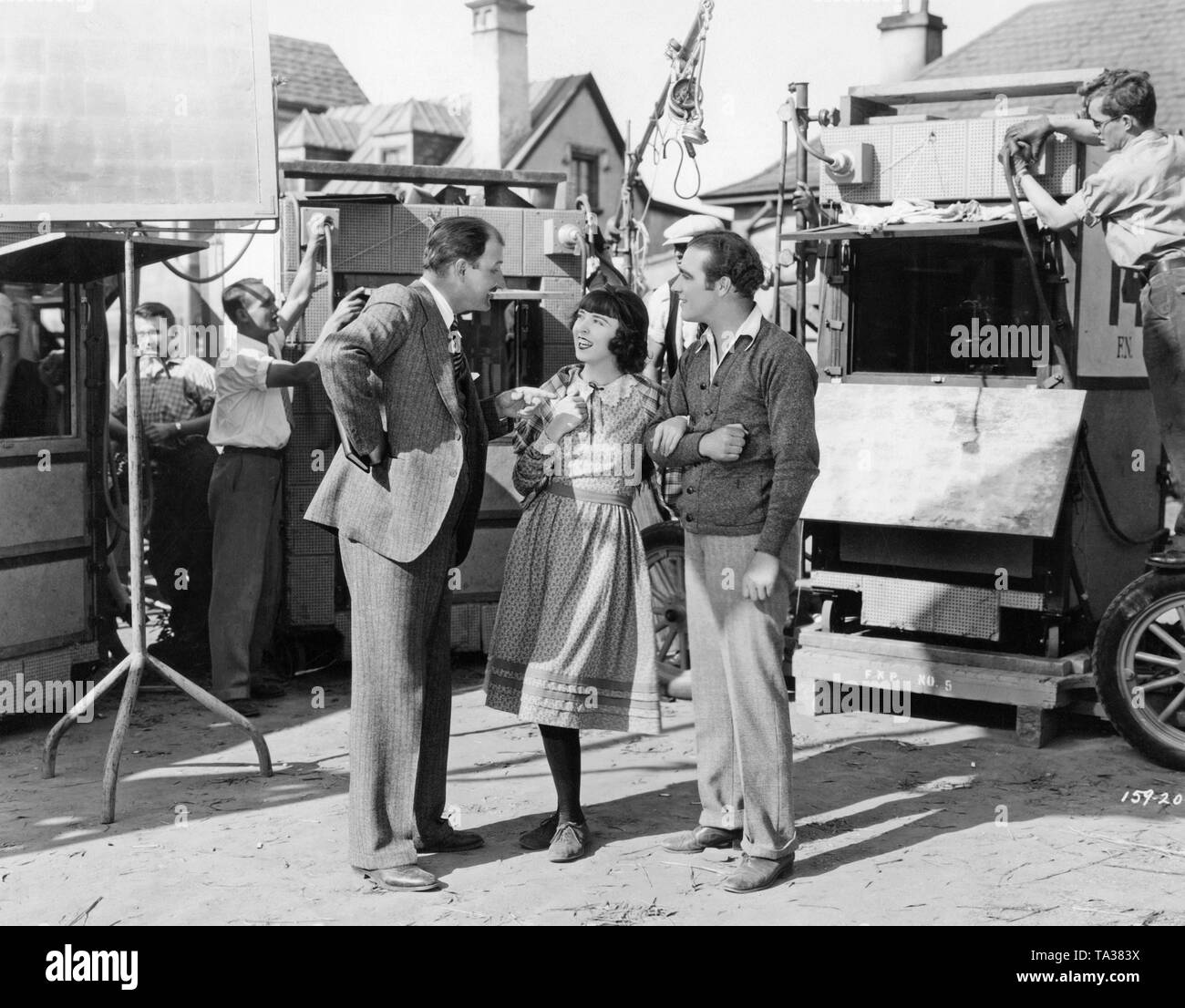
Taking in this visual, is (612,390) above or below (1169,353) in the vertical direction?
below

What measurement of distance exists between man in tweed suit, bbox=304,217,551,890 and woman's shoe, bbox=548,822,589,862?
20.6 inches

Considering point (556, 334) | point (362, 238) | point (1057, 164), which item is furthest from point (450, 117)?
point (1057, 164)

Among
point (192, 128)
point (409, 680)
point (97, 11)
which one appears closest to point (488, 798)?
point (409, 680)

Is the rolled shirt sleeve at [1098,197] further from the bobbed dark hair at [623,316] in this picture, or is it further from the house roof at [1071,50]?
the house roof at [1071,50]

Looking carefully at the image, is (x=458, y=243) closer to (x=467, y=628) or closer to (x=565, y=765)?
(x=565, y=765)

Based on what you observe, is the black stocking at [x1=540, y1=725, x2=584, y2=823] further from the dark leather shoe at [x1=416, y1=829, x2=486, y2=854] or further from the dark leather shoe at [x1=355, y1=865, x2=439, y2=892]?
the dark leather shoe at [x1=355, y1=865, x2=439, y2=892]

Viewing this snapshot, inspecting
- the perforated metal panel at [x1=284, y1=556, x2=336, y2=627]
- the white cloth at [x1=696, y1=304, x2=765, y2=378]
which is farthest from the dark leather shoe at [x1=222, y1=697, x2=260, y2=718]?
the white cloth at [x1=696, y1=304, x2=765, y2=378]

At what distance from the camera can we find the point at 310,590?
8.20 metres

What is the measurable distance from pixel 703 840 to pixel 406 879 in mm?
1114

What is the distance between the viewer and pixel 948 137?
23.1 ft

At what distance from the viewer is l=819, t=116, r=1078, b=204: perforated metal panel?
6.74 m

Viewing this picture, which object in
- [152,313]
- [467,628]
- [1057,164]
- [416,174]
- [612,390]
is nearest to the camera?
[612,390]

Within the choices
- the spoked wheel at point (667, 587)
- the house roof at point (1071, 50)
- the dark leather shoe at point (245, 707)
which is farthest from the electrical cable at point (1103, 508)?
the house roof at point (1071, 50)

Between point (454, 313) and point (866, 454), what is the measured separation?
8.89ft
